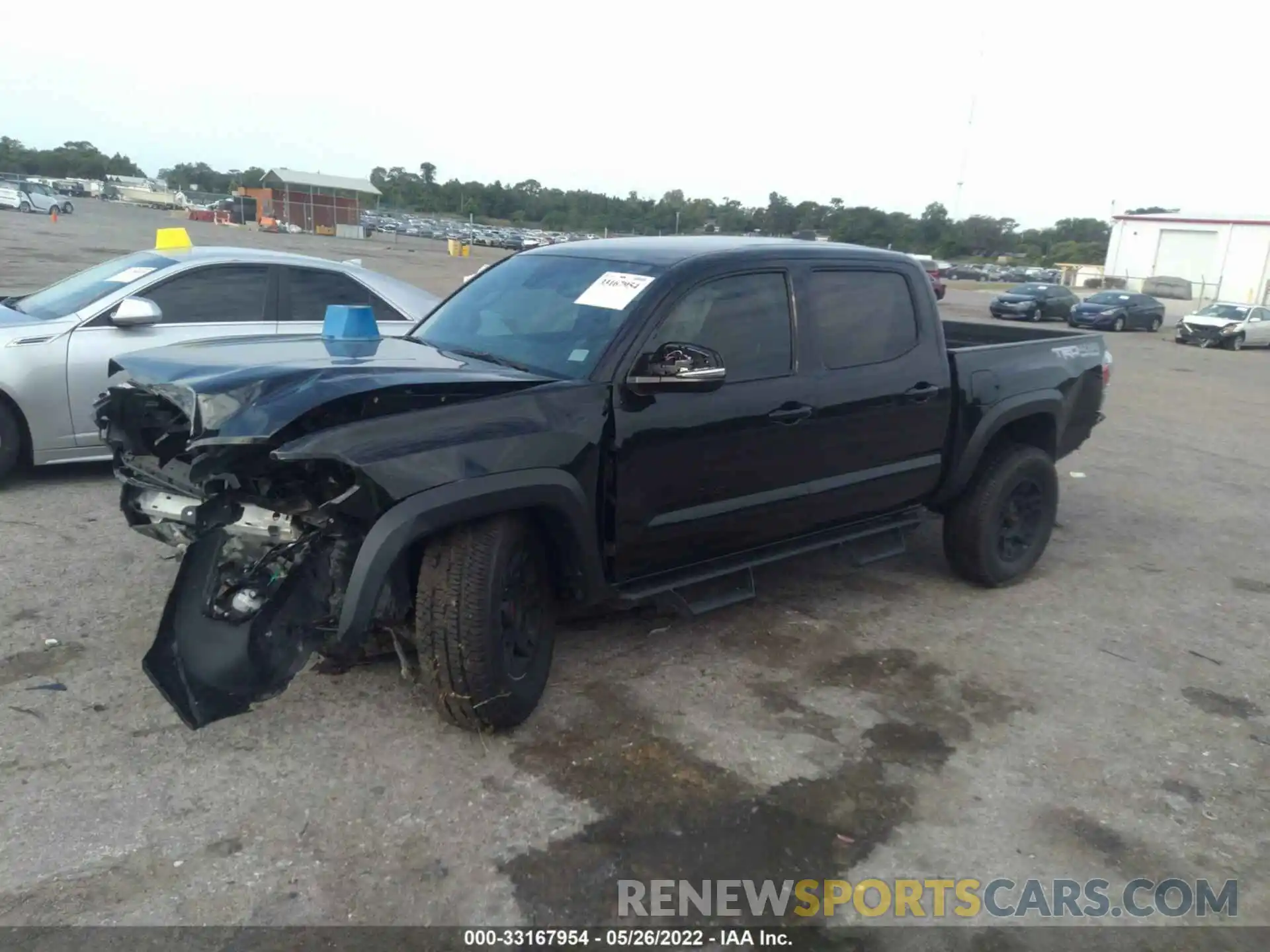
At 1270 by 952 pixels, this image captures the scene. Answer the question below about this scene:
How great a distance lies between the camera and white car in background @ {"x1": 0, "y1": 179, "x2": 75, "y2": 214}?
4984cm

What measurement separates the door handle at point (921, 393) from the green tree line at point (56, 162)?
107 meters

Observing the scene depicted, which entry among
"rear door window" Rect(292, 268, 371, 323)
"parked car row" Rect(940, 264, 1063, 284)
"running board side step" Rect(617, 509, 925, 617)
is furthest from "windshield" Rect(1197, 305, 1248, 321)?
"rear door window" Rect(292, 268, 371, 323)

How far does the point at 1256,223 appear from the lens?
5562 centimetres

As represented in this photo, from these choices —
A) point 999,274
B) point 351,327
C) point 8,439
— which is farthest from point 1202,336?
point 999,274

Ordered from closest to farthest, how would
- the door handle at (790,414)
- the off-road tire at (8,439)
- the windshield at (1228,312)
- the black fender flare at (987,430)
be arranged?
1. the door handle at (790,414)
2. the black fender flare at (987,430)
3. the off-road tire at (8,439)
4. the windshield at (1228,312)

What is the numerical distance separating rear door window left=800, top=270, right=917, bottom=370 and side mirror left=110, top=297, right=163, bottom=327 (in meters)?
4.07

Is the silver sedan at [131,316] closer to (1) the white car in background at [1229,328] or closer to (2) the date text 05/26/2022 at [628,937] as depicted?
(2) the date text 05/26/2022 at [628,937]

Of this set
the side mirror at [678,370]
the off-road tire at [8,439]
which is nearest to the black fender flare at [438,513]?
the side mirror at [678,370]

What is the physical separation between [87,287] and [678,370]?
4801 mm

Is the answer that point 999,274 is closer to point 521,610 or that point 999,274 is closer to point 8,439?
point 8,439

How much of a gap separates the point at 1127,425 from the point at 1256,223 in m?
53.8

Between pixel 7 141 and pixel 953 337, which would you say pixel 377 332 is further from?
pixel 7 141

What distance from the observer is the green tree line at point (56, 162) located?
9756 centimetres

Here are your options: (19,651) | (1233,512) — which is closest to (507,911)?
(19,651)
